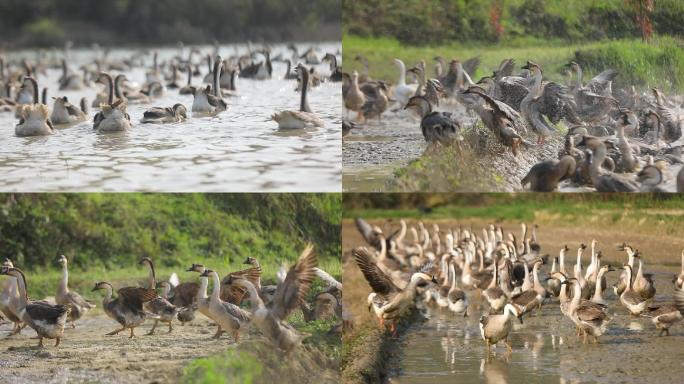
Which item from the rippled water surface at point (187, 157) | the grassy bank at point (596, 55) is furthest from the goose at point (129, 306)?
the grassy bank at point (596, 55)

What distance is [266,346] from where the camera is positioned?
787 cm

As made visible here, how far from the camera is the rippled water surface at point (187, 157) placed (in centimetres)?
860

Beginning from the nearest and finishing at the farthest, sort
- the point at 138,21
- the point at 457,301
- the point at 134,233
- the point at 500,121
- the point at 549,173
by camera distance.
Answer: the point at 549,173, the point at 500,121, the point at 457,301, the point at 134,233, the point at 138,21

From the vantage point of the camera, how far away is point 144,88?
43.1 ft

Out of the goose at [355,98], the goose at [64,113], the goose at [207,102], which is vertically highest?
the goose at [355,98]

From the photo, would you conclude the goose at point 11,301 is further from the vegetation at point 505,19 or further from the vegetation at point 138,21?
the vegetation at point 138,21

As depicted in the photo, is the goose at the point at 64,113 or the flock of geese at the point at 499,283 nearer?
the flock of geese at the point at 499,283

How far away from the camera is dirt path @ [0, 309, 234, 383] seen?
24.8 ft

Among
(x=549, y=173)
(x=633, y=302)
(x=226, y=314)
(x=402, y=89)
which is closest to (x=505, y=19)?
(x=402, y=89)

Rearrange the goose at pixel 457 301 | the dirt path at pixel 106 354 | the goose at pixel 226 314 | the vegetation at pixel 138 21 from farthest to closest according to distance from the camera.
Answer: the vegetation at pixel 138 21, the goose at pixel 457 301, the goose at pixel 226 314, the dirt path at pixel 106 354

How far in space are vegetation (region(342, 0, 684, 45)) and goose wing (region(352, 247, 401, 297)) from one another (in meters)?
2.47

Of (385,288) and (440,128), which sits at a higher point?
(440,128)

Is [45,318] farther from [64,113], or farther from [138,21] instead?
[138,21]

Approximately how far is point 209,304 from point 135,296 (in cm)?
72
